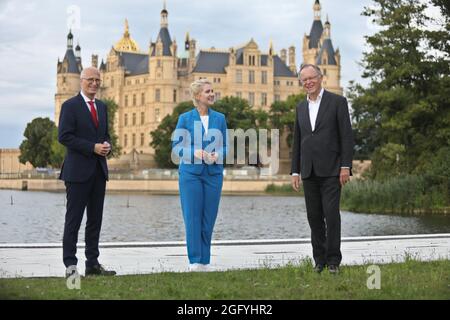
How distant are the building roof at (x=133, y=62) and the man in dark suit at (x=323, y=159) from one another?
88537 mm

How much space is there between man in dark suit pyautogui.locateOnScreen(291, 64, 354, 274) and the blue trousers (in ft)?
2.68

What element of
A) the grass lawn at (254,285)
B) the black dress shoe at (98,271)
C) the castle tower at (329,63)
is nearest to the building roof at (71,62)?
the castle tower at (329,63)

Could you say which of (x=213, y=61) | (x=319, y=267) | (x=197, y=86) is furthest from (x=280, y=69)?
(x=319, y=267)

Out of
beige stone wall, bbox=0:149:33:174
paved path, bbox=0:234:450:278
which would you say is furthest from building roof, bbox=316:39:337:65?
paved path, bbox=0:234:450:278

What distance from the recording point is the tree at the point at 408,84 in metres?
23.3

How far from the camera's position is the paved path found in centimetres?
645

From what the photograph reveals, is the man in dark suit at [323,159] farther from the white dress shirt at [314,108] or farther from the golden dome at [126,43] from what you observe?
the golden dome at [126,43]

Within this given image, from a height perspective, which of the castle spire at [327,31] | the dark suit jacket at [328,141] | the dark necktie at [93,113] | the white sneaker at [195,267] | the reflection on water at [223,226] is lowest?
the reflection on water at [223,226]

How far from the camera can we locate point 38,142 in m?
80.4

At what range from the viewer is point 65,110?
20.2ft

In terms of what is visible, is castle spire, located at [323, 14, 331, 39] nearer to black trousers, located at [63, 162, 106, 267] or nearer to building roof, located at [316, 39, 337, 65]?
building roof, located at [316, 39, 337, 65]

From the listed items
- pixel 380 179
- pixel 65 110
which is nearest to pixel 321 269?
pixel 65 110

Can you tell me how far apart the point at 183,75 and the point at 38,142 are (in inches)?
767

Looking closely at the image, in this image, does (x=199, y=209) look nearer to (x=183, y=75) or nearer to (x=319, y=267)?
(x=319, y=267)
